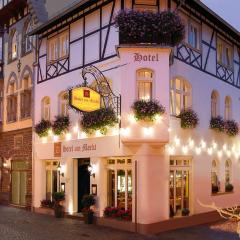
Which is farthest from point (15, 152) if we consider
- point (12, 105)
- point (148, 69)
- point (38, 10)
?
point (148, 69)

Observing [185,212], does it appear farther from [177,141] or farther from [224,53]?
[224,53]

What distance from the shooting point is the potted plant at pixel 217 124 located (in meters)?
18.4

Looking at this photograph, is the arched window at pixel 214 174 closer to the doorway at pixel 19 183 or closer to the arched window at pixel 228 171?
the arched window at pixel 228 171

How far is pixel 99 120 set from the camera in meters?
15.4

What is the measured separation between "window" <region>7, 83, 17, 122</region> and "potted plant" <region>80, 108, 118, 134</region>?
25.7 ft

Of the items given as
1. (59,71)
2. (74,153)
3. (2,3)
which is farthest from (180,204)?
(2,3)

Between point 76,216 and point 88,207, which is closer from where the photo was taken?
point 88,207

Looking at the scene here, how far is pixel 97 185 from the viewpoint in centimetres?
1655

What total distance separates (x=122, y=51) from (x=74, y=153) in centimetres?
501

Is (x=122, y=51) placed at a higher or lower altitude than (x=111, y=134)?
higher

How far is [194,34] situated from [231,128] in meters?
4.55

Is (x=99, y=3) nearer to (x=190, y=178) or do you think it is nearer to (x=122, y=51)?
(x=122, y=51)

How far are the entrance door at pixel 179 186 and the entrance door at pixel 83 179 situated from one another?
3.71m

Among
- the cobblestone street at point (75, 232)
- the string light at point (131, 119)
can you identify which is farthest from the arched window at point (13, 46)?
the string light at point (131, 119)
